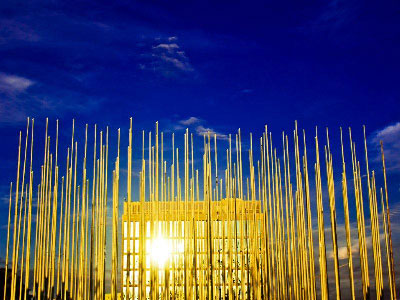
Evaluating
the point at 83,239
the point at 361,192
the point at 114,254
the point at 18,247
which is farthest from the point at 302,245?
the point at 18,247

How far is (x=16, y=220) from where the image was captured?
4305 mm

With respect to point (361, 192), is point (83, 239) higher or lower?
lower

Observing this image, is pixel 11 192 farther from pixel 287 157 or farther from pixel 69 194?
pixel 287 157

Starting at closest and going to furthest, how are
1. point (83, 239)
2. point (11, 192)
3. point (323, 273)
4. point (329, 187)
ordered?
point (323, 273), point (329, 187), point (83, 239), point (11, 192)

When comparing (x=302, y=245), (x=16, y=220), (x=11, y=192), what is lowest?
(x=302, y=245)

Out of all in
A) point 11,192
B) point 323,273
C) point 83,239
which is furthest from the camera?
point 11,192

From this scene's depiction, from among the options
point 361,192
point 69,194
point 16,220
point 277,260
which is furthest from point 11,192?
point 361,192

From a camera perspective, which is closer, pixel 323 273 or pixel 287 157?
pixel 323 273

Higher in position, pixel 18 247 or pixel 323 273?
pixel 18 247

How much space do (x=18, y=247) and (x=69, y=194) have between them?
26.6 inches

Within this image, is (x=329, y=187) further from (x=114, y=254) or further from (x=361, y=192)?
(x=114, y=254)

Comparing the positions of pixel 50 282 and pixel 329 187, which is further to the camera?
pixel 50 282

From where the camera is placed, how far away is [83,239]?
13.3 ft

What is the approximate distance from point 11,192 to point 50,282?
95cm
